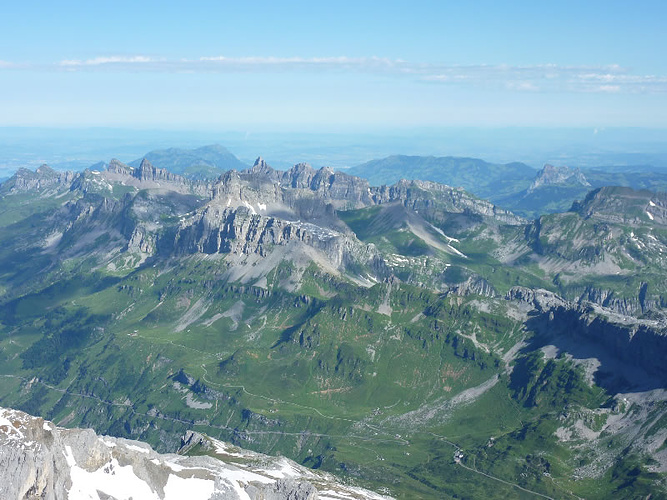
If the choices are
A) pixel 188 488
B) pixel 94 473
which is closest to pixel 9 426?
pixel 94 473

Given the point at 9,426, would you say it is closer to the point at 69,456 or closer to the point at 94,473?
the point at 69,456

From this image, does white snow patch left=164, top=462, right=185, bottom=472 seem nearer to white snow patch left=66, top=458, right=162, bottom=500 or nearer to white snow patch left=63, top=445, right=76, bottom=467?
white snow patch left=66, top=458, right=162, bottom=500

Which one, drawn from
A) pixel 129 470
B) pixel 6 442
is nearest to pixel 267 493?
pixel 129 470

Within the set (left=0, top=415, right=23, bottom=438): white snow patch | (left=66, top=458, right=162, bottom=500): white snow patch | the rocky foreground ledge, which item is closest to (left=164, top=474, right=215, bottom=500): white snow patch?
the rocky foreground ledge

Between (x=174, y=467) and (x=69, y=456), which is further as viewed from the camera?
(x=174, y=467)

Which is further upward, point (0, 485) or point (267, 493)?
point (0, 485)

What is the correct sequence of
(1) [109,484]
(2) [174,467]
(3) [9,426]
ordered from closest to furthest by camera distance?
1. (3) [9,426]
2. (1) [109,484]
3. (2) [174,467]

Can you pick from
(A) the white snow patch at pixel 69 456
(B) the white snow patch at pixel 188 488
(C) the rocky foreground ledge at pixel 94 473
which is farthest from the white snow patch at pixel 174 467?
(A) the white snow patch at pixel 69 456

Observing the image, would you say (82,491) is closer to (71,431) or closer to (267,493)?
(71,431)
